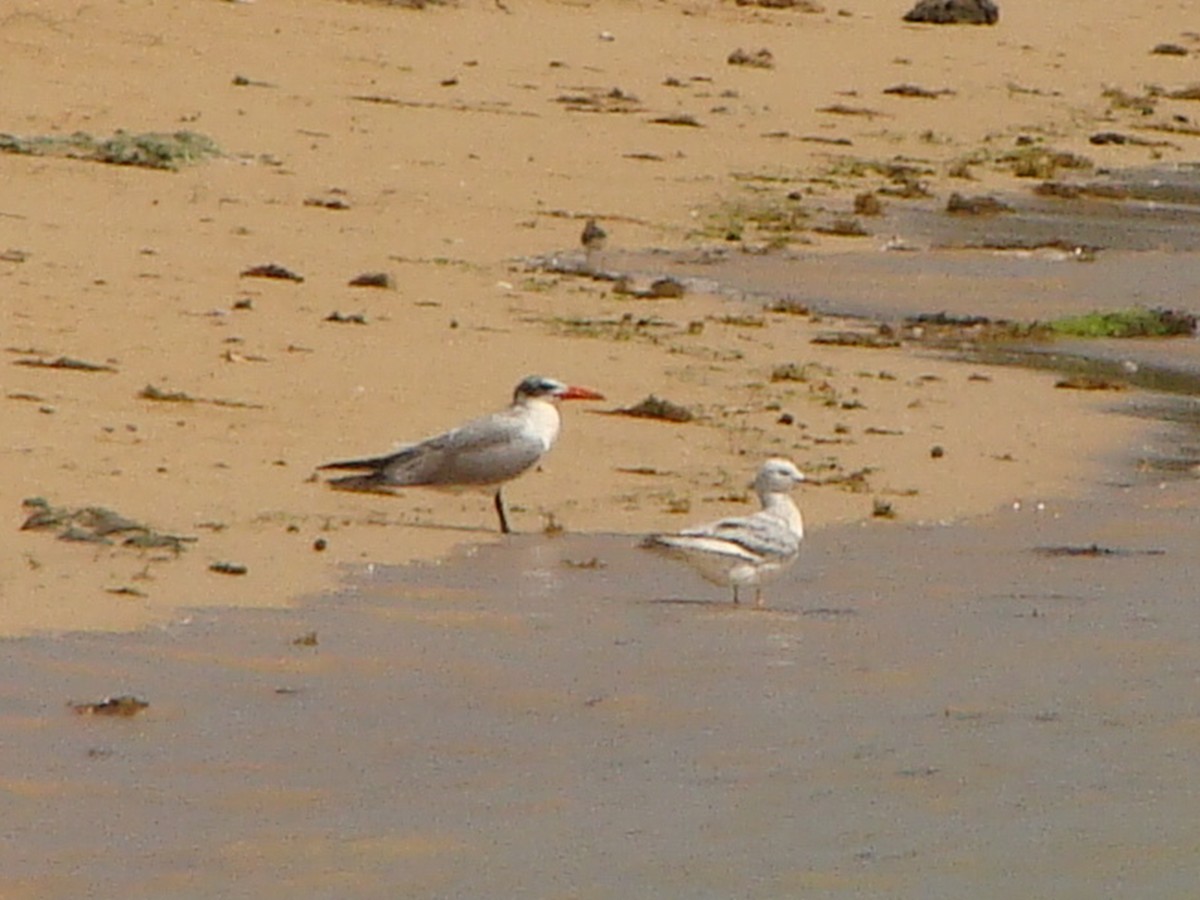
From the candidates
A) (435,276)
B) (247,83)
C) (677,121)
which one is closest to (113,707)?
(435,276)

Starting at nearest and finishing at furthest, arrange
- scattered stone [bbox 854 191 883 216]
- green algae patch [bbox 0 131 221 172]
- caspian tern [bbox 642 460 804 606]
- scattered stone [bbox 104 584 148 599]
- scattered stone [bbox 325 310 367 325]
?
1. scattered stone [bbox 104 584 148 599]
2. caspian tern [bbox 642 460 804 606]
3. scattered stone [bbox 325 310 367 325]
4. green algae patch [bbox 0 131 221 172]
5. scattered stone [bbox 854 191 883 216]

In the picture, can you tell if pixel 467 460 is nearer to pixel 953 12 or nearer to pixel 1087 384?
pixel 1087 384

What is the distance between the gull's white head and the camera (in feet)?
30.0

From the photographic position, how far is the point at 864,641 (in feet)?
26.4

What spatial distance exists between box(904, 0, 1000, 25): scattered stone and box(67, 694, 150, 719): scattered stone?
67.7ft

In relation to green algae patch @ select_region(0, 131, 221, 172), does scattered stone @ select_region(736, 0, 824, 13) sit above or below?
above

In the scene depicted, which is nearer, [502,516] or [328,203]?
[502,516]

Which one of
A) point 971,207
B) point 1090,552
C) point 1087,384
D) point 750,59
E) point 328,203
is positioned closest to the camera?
point 1090,552

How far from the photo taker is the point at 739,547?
846cm

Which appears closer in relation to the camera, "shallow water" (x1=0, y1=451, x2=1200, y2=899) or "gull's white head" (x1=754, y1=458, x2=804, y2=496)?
"shallow water" (x1=0, y1=451, x2=1200, y2=899)

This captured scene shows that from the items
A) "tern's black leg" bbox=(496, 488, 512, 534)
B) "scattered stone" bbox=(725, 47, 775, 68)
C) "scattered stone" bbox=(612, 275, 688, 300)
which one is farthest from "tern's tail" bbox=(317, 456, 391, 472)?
"scattered stone" bbox=(725, 47, 775, 68)

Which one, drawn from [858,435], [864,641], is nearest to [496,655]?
[864,641]

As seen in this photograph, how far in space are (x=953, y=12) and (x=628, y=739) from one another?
→ 2107 cm

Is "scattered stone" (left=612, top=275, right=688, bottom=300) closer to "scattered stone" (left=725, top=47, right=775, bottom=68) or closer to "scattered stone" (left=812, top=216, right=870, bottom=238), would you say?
"scattered stone" (left=812, top=216, right=870, bottom=238)
